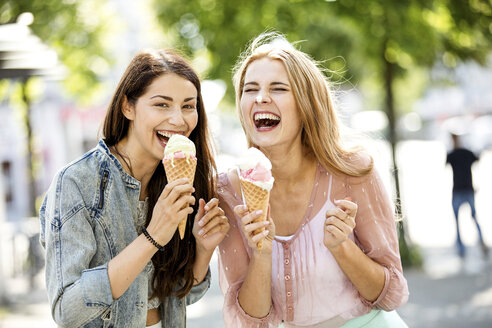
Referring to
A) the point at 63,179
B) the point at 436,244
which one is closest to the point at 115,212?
the point at 63,179

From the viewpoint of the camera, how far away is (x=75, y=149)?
28.5 meters

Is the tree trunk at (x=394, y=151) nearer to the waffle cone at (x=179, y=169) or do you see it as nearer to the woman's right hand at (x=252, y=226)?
the woman's right hand at (x=252, y=226)

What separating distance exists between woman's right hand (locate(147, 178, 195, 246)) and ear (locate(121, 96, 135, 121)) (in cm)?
59

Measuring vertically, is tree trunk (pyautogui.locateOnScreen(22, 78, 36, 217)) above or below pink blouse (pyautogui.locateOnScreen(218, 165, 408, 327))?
above

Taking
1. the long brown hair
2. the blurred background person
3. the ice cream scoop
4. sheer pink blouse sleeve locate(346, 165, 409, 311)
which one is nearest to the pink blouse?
sheer pink blouse sleeve locate(346, 165, 409, 311)

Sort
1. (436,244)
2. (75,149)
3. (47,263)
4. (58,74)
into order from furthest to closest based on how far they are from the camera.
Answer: (75,149), (436,244), (58,74), (47,263)

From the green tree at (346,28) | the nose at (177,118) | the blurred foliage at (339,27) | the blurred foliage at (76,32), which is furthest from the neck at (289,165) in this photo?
the blurred foliage at (76,32)

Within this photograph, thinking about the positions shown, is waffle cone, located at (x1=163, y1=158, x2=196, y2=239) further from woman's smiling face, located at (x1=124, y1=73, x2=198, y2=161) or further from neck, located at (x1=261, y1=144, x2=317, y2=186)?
neck, located at (x1=261, y1=144, x2=317, y2=186)

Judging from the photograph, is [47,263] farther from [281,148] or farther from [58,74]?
[58,74]

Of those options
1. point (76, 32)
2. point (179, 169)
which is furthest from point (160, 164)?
point (76, 32)

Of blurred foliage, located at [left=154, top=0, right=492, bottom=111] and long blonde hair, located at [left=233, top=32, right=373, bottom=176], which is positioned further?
blurred foliage, located at [left=154, top=0, right=492, bottom=111]

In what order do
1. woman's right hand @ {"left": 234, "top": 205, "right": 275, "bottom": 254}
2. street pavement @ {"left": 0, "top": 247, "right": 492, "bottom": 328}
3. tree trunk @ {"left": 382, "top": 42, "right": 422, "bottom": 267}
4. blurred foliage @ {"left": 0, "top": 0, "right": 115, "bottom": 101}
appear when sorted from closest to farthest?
1. woman's right hand @ {"left": 234, "top": 205, "right": 275, "bottom": 254}
2. street pavement @ {"left": 0, "top": 247, "right": 492, "bottom": 328}
3. tree trunk @ {"left": 382, "top": 42, "right": 422, "bottom": 267}
4. blurred foliage @ {"left": 0, "top": 0, "right": 115, "bottom": 101}

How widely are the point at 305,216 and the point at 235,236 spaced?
0.43 m

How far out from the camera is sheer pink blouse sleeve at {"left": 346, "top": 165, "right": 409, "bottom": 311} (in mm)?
3051
